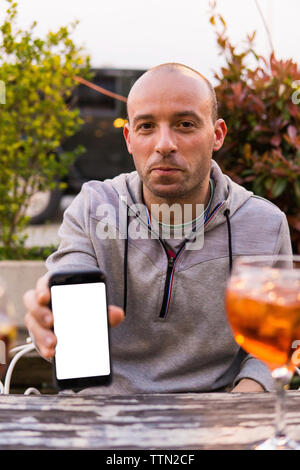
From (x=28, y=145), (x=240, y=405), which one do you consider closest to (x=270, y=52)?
(x=28, y=145)

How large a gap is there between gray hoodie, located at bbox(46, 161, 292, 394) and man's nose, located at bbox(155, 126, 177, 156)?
0.26 metres

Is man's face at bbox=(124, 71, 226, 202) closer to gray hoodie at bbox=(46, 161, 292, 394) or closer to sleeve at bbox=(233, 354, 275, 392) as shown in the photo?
gray hoodie at bbox=(46, 161, 292, 394)

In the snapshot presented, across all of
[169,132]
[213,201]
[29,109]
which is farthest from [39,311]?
[29,109]

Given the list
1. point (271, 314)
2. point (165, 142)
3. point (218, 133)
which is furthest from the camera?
point (218, 133)

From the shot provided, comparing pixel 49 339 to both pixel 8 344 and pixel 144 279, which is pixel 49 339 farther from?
pixel 144 279

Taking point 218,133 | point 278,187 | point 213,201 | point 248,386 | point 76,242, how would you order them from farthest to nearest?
1. point 278,187
2. point 218,133
3. point 213,201
4. point 76,242
5. point 248,386

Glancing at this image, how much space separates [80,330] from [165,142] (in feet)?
2.37

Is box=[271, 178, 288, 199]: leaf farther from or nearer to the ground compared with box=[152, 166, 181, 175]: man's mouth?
farther from the ground

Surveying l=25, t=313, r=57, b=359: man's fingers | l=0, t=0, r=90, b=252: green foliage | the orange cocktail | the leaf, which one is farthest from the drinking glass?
l=0, t=0, r=90, b=252: green foliage

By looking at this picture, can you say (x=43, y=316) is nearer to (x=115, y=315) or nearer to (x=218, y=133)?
(x=115, y=315)

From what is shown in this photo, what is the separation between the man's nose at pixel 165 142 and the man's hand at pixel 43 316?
0.67m

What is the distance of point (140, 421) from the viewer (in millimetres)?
1050

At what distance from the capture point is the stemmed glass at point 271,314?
3.03ft

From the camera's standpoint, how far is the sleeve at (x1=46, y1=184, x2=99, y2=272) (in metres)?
1.68
